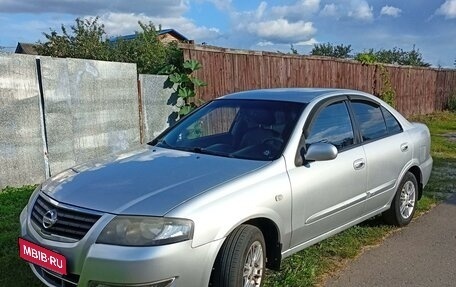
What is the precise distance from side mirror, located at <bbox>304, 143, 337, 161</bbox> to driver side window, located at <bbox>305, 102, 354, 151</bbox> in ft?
0.66

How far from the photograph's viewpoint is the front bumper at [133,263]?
9.20ft

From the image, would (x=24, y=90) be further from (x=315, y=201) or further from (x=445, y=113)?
(x=445, y=113)

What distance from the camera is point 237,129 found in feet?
14.2

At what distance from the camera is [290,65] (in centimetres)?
1205

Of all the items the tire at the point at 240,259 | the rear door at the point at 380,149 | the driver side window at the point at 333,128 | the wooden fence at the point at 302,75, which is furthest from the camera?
the wooden fence at the point at 302,75

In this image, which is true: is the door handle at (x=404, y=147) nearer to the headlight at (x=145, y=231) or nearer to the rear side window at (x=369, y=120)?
the rear side window at (x=369, y=120)

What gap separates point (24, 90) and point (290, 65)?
691 centimetres

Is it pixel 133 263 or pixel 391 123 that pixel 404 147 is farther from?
pixel 133 263

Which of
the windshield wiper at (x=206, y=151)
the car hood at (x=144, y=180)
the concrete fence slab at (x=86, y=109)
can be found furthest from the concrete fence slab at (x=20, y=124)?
the windshield wiper at (x=206, y=151)

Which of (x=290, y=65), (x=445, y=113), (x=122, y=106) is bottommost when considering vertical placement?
(x=445, y=113)

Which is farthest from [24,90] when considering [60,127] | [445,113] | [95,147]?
[445,113]

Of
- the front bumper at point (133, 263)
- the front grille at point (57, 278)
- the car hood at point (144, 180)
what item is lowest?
the front grille at point (57, 278)

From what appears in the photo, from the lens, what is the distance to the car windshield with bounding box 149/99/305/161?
13.1 ft

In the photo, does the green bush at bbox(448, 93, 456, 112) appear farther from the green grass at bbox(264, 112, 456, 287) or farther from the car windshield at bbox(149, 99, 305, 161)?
the car windshield at bbox(149, 99, 305, 161)
